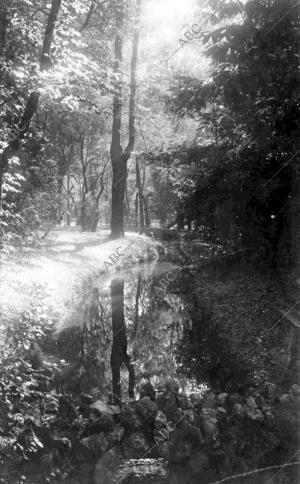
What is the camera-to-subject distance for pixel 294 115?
10.5 metres

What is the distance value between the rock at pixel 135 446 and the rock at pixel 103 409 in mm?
448

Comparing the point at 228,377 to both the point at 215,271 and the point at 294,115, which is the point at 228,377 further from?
the point at 215,271

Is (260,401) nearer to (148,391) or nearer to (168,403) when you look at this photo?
(168,403)

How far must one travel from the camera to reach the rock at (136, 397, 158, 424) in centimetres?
635

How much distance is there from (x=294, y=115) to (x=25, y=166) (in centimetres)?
989

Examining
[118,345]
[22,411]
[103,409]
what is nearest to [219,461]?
[103,409]

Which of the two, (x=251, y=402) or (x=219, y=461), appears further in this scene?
(x=251, y=402)

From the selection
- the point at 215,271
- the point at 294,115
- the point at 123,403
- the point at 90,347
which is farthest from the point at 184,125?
the point at 123,403

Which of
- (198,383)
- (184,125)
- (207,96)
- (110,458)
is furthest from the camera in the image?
(184,125)

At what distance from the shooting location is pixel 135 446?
19.2 feet

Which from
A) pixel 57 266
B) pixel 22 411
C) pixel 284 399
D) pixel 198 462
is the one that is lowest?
pixel 198 462

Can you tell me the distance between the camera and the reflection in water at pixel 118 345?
25.9ft

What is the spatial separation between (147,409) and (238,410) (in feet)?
4.41

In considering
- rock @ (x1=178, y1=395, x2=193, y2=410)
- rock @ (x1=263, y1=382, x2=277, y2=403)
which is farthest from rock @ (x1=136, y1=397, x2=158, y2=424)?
rock @ (x1=263, y1=382, x2=277, y2=403)
